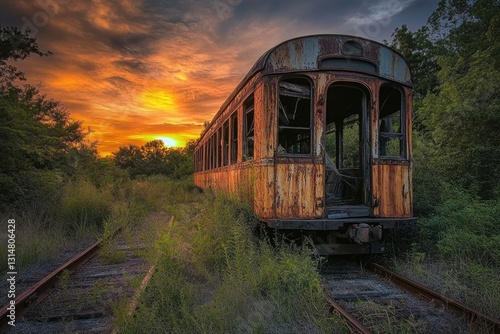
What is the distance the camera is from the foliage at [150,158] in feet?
172

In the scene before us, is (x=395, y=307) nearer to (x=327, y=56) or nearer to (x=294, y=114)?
(x=294, y=114)

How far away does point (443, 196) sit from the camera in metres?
7.25

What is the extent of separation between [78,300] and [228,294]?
1786mm

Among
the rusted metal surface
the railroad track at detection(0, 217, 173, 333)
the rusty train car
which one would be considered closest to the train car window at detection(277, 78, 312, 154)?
the rusty train car

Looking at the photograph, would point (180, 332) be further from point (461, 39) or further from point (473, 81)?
point (461, 39)

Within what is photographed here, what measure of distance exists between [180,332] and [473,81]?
12885 mm

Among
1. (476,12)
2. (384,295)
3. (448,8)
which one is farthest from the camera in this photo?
(448,8)

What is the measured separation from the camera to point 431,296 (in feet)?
13.0

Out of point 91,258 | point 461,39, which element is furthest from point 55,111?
point 461,39

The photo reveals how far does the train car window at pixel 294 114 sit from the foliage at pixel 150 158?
4309cm

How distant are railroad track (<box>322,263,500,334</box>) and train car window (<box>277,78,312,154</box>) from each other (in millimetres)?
2322

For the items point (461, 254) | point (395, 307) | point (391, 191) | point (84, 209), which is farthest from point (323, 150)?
point (84, 209)

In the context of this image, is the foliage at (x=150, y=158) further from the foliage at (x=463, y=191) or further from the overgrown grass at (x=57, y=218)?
the foliage at (x=463, y=191)

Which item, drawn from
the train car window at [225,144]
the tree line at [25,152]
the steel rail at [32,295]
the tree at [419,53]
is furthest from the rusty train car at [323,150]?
the tree at [419,53]
